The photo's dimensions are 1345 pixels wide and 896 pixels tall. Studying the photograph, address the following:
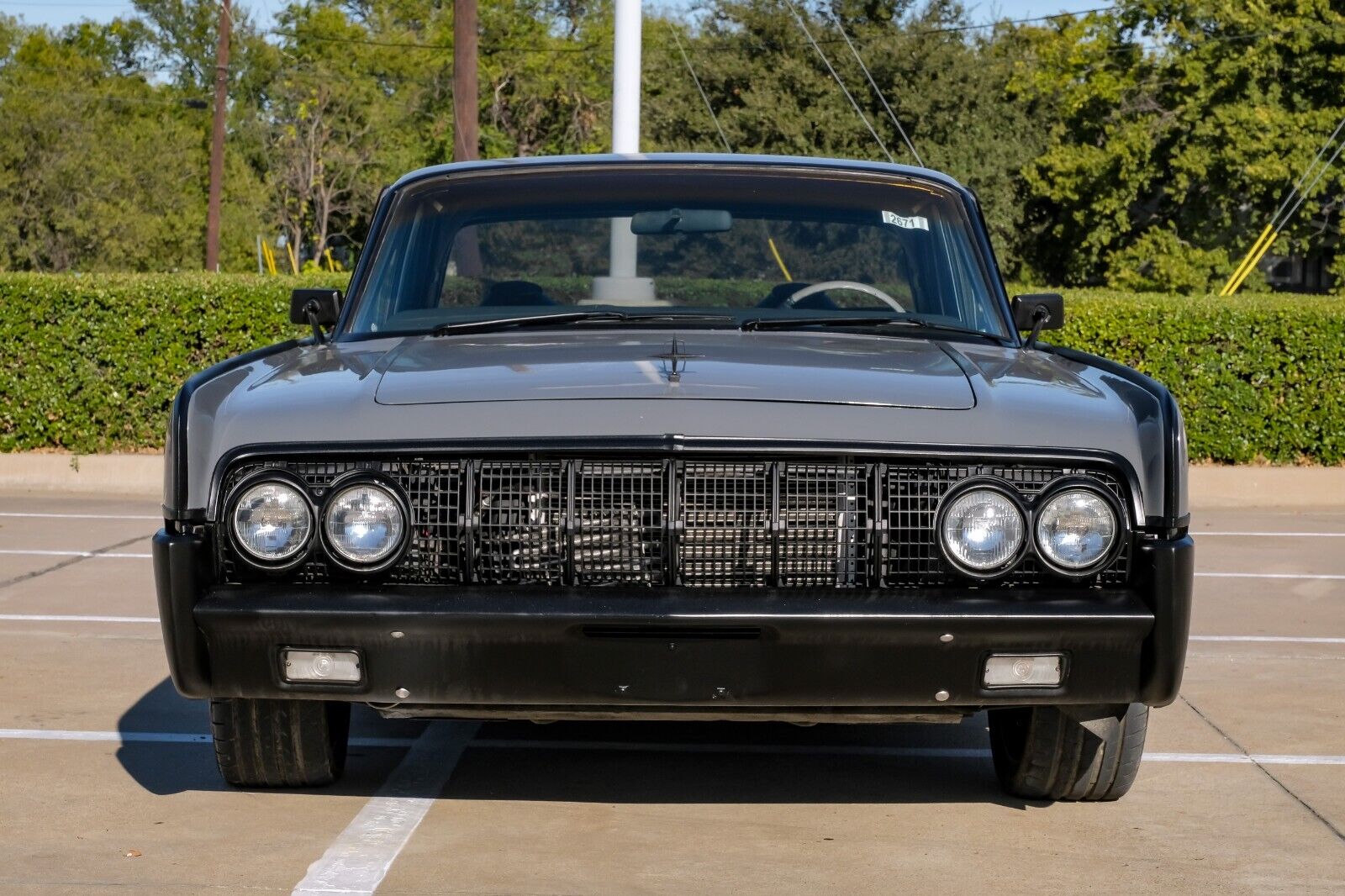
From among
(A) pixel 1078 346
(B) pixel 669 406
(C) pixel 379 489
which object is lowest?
(A) pixel 1078 346

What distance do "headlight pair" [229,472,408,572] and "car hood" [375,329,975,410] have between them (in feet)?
0.81

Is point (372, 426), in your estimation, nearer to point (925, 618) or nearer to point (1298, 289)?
point (925, 618)

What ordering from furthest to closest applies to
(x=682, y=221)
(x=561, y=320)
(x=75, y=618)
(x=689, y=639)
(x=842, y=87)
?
(x=842, y=87), (x=75, y=618), (x=682, y=221), (x=561, y=320), (x=689, y=639)

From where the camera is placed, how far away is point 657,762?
5.19m

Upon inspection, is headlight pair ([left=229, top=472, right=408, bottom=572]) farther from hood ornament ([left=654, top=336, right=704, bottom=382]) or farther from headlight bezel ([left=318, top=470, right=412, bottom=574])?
hood ornament ([left=654, top=336, right=704, bottom=382])

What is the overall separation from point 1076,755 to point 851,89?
125 ft

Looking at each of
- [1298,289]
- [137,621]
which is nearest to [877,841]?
[137,621]

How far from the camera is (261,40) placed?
73.0 m

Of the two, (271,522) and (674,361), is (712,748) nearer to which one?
(674,361)

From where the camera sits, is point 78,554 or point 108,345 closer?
point 78,554

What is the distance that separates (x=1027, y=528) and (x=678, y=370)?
2.83 ft

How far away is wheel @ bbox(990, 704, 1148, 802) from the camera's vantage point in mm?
4461

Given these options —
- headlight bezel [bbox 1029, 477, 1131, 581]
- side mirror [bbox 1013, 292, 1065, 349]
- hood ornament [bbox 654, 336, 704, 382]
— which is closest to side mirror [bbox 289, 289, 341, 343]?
hood ornament [bbox 654, 336, 704, 382]

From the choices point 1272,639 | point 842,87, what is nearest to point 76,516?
point 1272,639
